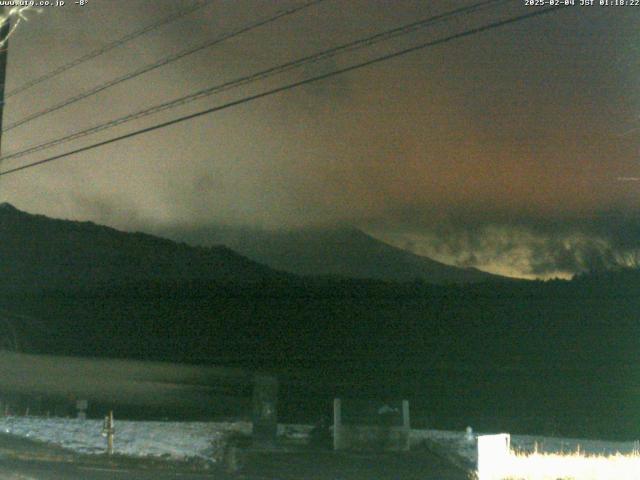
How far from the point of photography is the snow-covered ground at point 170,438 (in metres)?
18.6

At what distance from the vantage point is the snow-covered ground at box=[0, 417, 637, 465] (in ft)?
61.1

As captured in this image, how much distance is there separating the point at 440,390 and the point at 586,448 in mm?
15064

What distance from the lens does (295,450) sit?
62.8ft

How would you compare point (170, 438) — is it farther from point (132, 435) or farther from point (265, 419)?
point (265, 419)

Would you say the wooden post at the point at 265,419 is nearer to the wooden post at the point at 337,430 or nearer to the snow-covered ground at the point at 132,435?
the snow-covered ground at the point at 132,435

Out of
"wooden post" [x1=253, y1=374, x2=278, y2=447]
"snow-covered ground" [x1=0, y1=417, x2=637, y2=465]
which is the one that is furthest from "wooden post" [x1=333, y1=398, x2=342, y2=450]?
"snow-covered ground" [x1=0, y1=417, x2=637, y2=465]

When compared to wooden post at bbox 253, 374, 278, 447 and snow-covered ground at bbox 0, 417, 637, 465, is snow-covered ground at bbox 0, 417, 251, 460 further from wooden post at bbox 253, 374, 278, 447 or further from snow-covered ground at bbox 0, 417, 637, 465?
wooden post at bbox 253, 374, 278, 447

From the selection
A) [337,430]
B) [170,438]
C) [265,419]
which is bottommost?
[170,438]

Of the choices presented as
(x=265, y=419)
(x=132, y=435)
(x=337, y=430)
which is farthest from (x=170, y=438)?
(x=337, y=430)

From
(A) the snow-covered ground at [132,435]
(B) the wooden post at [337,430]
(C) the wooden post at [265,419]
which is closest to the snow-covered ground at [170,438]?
(A) the snow-covered ground at [132,435]

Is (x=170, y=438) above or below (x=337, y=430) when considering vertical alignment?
below

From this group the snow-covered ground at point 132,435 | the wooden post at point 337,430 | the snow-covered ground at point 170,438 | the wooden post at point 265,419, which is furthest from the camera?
the wooden post at point 265,419

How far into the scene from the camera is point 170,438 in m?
21.0

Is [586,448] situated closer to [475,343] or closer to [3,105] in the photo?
[3,105]
